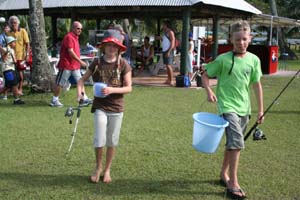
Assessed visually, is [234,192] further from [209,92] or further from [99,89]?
[99,89]

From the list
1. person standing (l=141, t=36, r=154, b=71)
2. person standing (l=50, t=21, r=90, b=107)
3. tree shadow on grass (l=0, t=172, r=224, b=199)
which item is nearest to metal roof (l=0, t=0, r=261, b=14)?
person standing (l=141, t=36, r=154, b=71)

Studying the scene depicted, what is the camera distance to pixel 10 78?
868cm

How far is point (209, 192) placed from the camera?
418 cm

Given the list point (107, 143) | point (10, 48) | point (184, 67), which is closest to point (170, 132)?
point (107, 143)

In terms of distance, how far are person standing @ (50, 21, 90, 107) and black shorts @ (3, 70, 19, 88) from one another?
0.94m

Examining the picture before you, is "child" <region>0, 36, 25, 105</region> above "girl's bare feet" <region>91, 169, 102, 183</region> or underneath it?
above

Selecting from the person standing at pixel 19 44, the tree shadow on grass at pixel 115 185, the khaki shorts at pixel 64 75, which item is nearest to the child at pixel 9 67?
the person standing at pixel 19 44

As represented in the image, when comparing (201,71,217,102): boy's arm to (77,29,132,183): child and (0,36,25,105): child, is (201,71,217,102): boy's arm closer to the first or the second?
(77,29,132,183): child

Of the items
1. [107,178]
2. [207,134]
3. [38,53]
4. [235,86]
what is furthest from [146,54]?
[207,134]

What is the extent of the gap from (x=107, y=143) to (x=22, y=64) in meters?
6.04

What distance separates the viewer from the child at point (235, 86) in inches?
154

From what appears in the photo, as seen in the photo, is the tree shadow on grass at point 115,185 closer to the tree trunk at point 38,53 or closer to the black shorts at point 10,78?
the black shorts at point 10,78

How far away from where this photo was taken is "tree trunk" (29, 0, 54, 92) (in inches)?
381

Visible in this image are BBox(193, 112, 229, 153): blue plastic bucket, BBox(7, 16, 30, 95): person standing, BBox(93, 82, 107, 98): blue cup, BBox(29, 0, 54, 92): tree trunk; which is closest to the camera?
BBox(193, 112, 229, 153): blue plastic bucket
